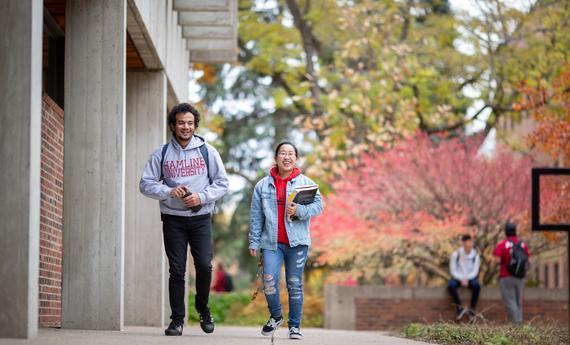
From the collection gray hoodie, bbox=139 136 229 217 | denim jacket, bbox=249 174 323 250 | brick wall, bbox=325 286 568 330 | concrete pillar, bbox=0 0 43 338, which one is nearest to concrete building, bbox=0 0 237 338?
concrete pillar, bbox=0 0 43 338

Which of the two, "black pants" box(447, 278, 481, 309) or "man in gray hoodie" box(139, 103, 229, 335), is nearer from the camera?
"man in gray hoodie" box(139, 103, 229, 335)

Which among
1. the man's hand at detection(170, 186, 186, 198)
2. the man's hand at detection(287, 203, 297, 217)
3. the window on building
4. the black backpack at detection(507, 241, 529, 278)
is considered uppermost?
the window on building

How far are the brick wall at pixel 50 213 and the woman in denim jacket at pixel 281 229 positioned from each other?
2.28 meters

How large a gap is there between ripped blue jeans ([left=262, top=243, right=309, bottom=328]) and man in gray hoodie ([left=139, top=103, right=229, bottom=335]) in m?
0.57

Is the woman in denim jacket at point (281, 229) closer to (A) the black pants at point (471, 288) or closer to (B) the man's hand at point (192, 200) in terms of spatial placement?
(B) the man's hand at point (192, 200)

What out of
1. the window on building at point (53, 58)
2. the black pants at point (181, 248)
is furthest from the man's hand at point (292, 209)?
the window on building at point (53, 58)

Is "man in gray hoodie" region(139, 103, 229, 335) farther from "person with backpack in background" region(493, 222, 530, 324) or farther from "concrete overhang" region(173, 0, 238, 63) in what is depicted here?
"person with backpack in background" region(493, 222, 530, 324)

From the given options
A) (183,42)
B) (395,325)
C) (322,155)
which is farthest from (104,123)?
(322,155)

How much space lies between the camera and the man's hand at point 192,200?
1025cm

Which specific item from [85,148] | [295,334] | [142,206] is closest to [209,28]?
→ [142,206]

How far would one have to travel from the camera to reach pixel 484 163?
2502 cm

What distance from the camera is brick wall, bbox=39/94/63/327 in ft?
38.7

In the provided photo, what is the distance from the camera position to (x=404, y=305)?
2455 centimetres

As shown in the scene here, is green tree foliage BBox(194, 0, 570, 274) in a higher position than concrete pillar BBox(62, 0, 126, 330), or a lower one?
higher
